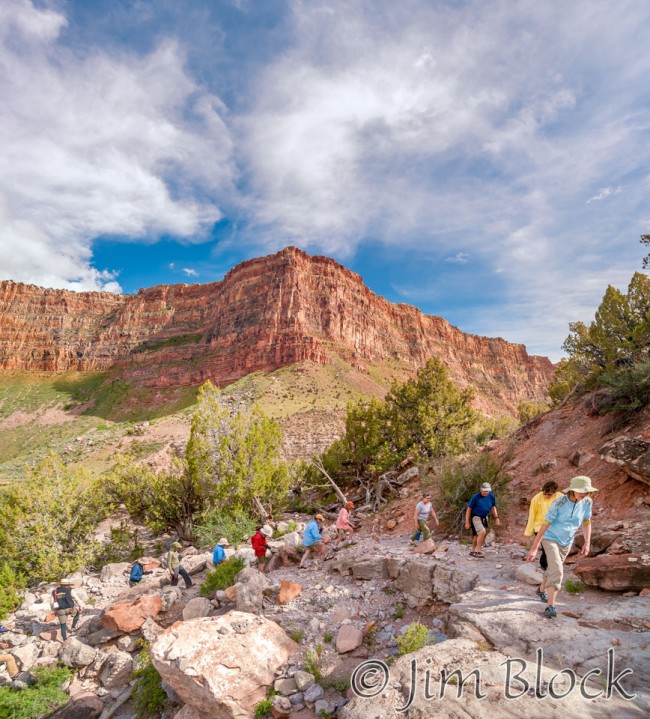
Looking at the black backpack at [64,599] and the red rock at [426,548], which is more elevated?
the red rock at [426,548]

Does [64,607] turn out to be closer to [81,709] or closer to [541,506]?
[81,709]

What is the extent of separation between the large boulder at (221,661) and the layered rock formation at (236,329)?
243ft

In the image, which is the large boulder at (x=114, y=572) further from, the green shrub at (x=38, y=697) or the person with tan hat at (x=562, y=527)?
the person with tan hat at (x=562, y=527)

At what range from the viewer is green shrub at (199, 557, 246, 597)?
35.3ft

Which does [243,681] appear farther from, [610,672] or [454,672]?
[610,672]

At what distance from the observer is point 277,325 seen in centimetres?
9244

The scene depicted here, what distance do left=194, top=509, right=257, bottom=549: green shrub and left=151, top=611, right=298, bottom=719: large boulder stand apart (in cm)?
903

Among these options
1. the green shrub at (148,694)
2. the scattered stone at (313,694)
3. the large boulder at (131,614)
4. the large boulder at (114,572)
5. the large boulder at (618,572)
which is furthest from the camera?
the large boulder at (114,572)

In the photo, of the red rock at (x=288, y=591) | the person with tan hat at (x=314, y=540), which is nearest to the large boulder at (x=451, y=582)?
the red rock at (x=288, y=591)

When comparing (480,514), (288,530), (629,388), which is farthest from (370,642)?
(629,388)

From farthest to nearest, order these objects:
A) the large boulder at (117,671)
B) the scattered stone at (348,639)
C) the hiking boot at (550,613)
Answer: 1. the large boulder at (117,671)
2. the scattered stone at (348,639)
3. the hiking boot at (550,613)

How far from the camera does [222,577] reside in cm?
1101

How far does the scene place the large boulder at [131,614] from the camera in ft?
33.9

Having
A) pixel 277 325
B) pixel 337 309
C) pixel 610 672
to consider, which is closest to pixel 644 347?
pixel 610 672
